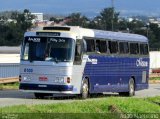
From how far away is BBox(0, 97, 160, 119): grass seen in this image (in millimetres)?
14820

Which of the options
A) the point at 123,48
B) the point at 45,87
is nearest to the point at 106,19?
the point at 123,48

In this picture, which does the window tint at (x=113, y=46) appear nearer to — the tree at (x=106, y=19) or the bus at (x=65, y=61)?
the bus at (x=65, y=61)

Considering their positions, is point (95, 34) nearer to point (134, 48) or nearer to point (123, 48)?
point (123, 48)

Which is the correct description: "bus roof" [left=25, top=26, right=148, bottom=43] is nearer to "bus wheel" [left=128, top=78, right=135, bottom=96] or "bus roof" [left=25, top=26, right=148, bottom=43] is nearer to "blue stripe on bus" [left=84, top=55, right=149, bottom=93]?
"blue stripe on bus" [left=84, top=55, right=149, bottom=93]

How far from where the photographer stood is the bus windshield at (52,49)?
23156mm

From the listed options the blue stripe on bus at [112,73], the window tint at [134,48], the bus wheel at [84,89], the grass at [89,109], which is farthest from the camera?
the window tint at [134,48]

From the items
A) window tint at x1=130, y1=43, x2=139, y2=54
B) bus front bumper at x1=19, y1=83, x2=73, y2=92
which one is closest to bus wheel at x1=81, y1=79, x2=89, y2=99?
bus front bumper at x1=19, y1=83, x2=73, y2=92

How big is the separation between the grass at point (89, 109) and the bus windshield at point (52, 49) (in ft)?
15.2

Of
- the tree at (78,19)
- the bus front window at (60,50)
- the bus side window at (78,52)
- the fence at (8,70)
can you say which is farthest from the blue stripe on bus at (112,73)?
the tree at (78,19)

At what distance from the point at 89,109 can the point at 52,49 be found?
703 centimetres

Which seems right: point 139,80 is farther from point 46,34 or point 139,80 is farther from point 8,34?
point 8,34

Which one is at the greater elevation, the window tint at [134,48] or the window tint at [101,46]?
the window tint at [101,46]

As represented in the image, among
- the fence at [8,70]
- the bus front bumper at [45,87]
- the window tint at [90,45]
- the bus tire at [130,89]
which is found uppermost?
the window tint at [90,45]

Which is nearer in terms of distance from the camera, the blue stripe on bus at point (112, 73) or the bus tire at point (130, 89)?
the blue stripe on bus at point (112, 73)
